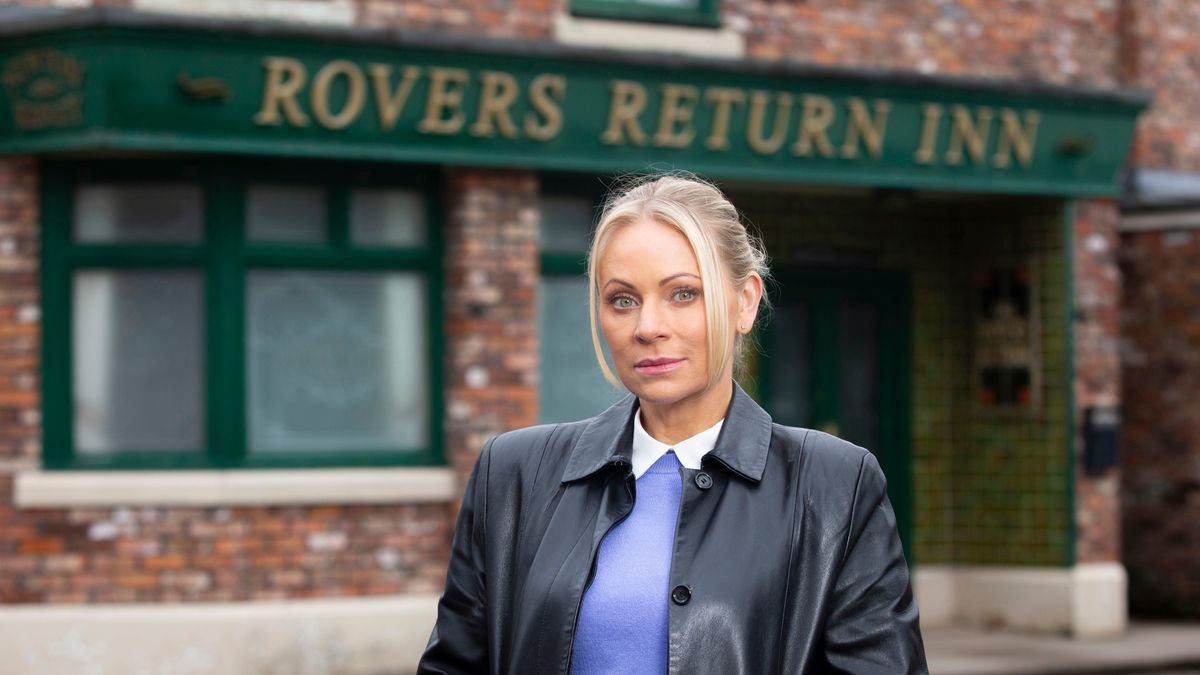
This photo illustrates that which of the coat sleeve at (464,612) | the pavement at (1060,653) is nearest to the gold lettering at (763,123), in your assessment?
the pavement at (1060,653)

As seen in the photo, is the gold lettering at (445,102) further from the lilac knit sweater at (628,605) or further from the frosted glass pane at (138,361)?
the lilac knit sweater at (628,605)

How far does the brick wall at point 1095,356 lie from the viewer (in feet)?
40.2

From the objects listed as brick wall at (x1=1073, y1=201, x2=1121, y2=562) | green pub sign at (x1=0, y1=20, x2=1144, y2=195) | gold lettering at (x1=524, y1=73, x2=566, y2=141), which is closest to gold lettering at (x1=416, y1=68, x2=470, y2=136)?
green pub sign at (x1=0, y1=20, x2=1144, y2=195)

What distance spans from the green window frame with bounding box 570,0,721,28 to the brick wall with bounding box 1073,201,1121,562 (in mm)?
3135

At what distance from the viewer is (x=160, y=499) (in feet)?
31.9

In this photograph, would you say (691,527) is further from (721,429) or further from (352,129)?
(352,129)

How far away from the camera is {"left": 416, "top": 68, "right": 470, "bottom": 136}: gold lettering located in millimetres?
10094

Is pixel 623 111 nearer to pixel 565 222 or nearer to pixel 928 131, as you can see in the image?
pixel 565 222

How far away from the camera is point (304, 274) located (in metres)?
10.2

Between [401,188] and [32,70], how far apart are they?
2.14 m

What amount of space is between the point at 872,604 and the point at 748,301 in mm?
524

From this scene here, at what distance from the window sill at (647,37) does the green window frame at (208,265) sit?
1.58 m

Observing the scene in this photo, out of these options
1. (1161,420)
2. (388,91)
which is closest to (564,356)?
(388,91)

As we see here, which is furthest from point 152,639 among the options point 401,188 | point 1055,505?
point 1055,505
